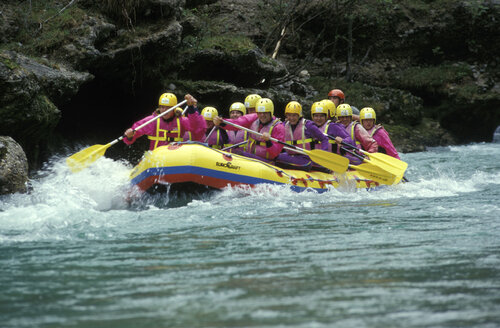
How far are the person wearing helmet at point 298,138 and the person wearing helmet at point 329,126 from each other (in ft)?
0.84

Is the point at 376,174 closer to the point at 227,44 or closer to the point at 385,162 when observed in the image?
the point at 385,162

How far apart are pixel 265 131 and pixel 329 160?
113 centimetres

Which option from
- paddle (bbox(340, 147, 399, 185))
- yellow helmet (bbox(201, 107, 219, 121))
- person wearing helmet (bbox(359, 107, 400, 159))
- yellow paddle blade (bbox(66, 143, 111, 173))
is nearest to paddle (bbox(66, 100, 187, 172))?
yellow paddle blade (bbox(66, 143, 111, 173))

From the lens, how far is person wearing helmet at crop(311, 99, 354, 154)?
9.02m

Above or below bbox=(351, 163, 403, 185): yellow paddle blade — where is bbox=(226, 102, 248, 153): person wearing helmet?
above

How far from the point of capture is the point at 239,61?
43.5ft

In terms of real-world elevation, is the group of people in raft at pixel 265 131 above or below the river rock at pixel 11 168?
above

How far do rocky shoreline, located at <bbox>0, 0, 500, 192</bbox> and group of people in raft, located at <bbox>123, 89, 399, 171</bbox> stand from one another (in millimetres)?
1994

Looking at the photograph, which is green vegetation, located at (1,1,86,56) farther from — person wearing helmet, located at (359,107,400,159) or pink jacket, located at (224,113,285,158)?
person wearing helmet, located at (359,107,400,159)

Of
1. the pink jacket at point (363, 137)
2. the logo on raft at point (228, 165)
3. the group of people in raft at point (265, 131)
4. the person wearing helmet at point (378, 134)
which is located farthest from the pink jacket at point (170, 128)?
the person wearing helmet at point (378, 134)

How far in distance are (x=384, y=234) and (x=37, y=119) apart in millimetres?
5950

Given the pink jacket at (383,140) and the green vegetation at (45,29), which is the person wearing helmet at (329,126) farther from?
the green vegetation at (45,29)

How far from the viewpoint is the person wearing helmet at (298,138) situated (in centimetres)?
880

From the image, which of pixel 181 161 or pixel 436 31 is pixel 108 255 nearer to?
pixel 181 161
